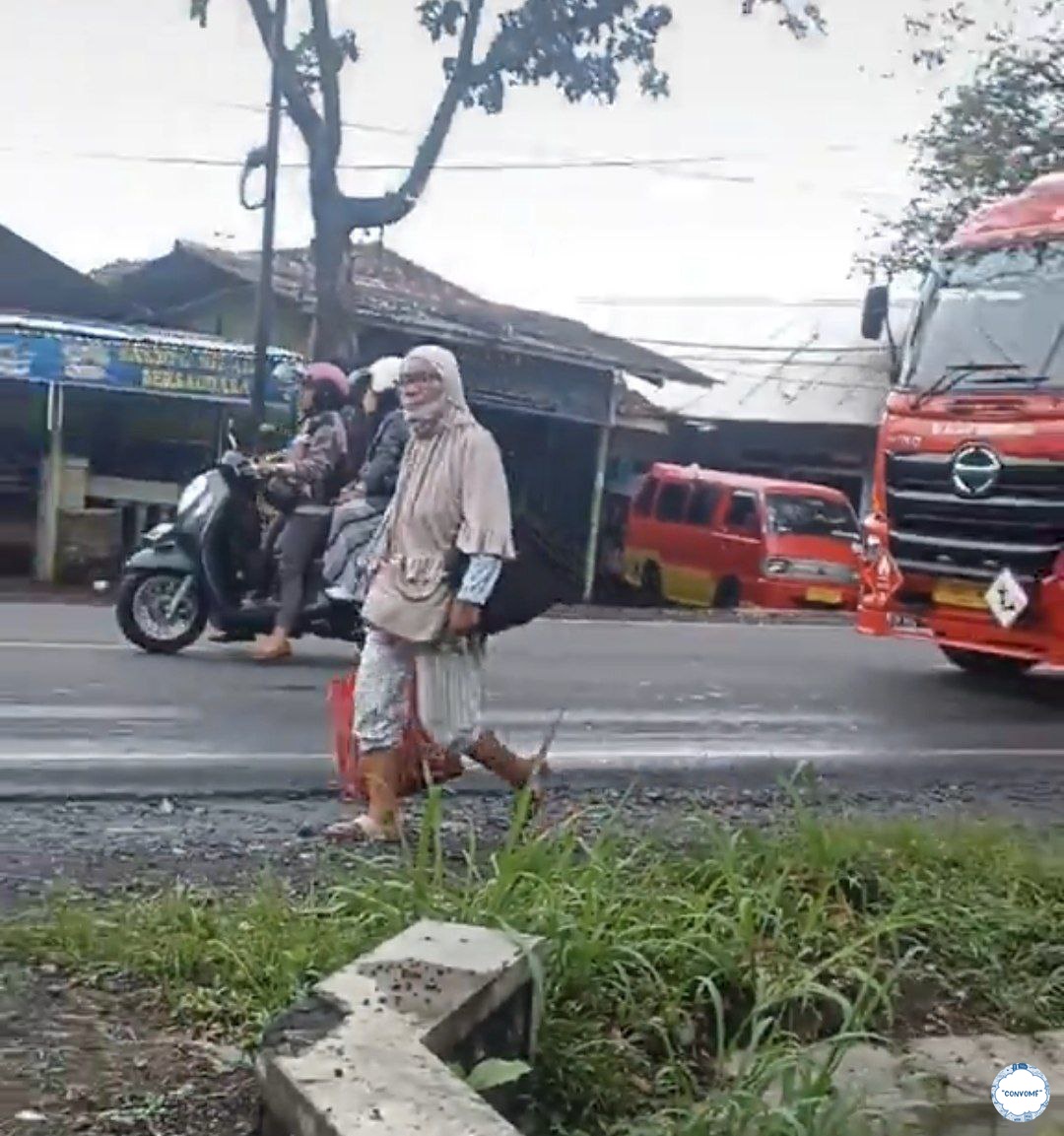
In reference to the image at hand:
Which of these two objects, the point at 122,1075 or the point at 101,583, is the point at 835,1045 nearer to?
the point at 122,1075

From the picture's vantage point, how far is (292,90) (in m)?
21.6

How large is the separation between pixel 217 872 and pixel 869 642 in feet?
34.0

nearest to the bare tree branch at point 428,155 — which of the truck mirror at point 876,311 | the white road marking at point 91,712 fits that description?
the truck mirror at point 876,311

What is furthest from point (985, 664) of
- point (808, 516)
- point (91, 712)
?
point (808, 516)

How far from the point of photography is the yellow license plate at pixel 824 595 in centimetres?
2199

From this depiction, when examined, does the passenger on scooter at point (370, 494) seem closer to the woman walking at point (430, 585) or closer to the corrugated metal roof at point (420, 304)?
the woman walking at point (430, 585)

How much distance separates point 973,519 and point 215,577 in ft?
14.0

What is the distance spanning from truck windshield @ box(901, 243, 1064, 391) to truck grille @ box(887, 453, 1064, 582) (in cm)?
52

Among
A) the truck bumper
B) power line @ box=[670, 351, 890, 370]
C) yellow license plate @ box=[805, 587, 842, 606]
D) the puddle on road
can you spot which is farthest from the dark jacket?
power line @ box=[670, 351, 890, 370]

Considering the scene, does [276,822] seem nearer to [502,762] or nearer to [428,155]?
[502,762]

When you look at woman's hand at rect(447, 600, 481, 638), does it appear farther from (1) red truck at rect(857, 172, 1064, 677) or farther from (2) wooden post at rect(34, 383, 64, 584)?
(2) wooden post at rect(34, 383, 64, 584)

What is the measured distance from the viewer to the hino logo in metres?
10.6

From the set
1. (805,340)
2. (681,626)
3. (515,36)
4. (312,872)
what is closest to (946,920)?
(312,872)

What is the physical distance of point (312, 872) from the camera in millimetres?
5547
